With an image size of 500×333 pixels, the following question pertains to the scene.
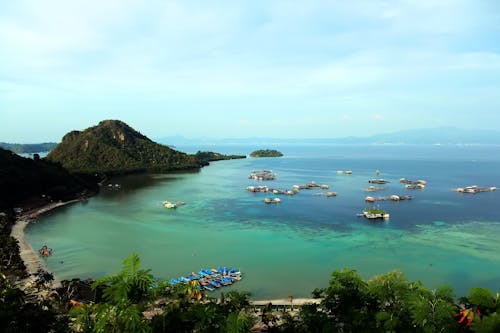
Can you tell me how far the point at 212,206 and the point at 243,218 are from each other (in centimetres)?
988

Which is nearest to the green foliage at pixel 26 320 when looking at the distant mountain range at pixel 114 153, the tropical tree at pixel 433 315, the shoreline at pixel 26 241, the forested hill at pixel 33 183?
the tropical tree at pixel 433 315

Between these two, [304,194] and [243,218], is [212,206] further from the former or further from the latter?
[304,194]

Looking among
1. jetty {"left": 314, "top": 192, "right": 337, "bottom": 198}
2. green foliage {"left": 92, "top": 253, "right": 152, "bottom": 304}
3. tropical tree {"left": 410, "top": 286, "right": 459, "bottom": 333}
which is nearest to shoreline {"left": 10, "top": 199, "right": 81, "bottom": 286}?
green foliage {"left": 92, "top": 253, "right": 152, "bottom": 304}

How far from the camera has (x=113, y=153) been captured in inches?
4390

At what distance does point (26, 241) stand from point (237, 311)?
109 feet

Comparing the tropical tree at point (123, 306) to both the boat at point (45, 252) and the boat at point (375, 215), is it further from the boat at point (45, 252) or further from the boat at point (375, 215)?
the boat at point (375, 215)

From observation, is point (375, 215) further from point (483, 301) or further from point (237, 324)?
point (237, 324)

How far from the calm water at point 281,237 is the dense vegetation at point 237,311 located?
10747 millimetres

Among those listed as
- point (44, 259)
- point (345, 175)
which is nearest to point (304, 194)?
point (345, 175)

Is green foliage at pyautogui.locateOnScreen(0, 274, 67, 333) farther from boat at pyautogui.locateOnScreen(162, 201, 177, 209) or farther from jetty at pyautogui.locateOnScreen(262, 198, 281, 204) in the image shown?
jetty at pyautogui.locateOnScreen(262, 198, 281, 204)

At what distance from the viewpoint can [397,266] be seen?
30594 mm

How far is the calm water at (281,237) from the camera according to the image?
96.6 feet

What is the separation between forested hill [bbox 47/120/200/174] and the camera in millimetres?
104688

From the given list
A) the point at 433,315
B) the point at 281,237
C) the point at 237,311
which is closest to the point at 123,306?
the point at 237,311
